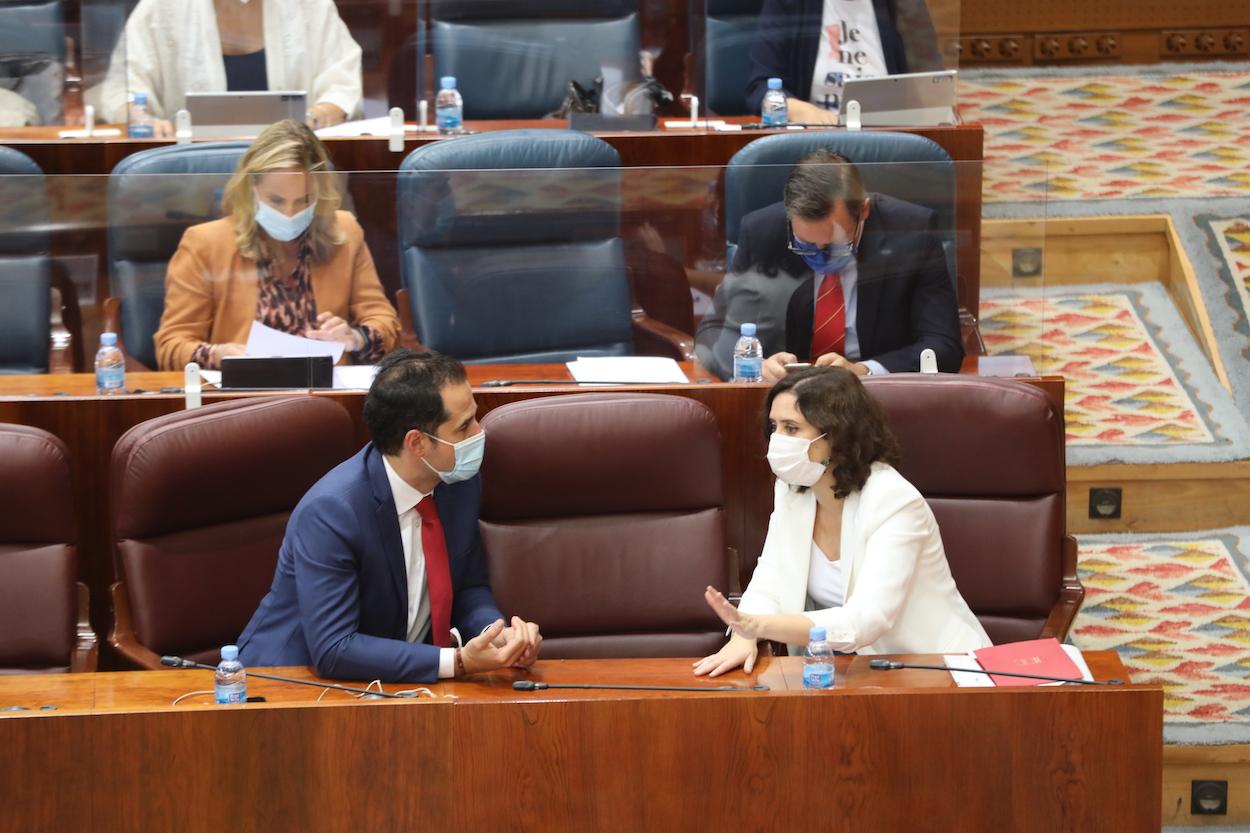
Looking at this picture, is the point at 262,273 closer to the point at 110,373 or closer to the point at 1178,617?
the point at 110,373

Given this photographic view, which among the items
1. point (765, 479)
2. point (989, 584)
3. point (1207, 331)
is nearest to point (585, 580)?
point (765, 479)

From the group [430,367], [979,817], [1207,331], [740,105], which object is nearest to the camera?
[979,817]

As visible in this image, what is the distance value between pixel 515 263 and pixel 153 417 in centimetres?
60

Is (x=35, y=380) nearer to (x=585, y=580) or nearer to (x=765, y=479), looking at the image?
(x=585, y=580)

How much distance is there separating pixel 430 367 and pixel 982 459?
29.8 inches

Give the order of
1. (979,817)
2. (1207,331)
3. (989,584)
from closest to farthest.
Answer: (979,817), (989,584), (1207,331)

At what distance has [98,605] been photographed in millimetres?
2434

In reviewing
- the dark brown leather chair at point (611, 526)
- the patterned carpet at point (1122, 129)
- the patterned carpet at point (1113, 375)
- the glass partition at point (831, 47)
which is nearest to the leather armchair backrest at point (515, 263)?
the dark brown leather chair at point (611, 526)

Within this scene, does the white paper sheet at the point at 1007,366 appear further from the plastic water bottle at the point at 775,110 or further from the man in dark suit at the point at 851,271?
the plastic water bottle at the point at 775,110

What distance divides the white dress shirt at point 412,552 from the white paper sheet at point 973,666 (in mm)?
674

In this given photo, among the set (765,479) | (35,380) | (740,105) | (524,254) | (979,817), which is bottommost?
(979,817)

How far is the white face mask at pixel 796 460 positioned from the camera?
7.13 ft

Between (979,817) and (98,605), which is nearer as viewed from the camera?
(979,817)

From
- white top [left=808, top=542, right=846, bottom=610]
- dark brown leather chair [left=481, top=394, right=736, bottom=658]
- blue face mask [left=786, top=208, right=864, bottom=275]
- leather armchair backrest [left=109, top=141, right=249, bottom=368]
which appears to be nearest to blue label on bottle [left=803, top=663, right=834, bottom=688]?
white top [left=808, top=542, right=846, bottom=610]
